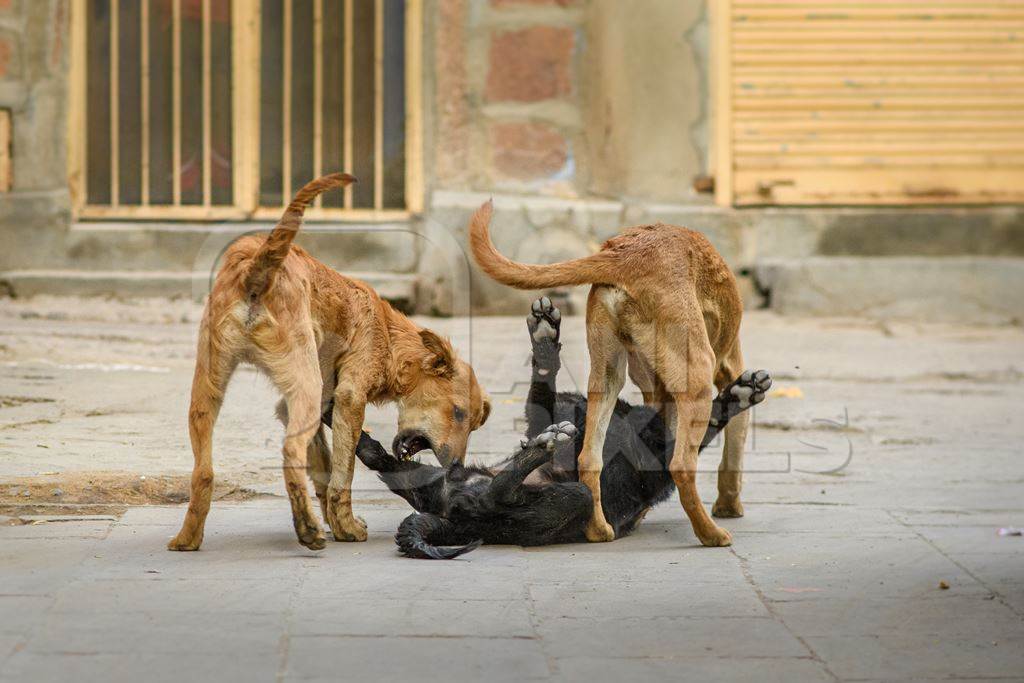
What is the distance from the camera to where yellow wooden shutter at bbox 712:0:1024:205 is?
1164cm

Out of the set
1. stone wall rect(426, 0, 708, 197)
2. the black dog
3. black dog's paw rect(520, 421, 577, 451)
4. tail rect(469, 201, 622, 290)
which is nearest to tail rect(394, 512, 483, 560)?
the black dog

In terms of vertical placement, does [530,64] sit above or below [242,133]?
above

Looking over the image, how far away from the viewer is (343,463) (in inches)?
199

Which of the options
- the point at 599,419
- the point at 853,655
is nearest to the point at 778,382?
the point at 599,419

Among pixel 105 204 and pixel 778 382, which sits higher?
pixel 105 204

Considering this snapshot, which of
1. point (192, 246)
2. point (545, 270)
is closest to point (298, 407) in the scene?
point (545, 270)

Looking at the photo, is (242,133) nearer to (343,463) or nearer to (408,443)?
(408,443)

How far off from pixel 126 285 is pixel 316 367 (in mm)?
6574

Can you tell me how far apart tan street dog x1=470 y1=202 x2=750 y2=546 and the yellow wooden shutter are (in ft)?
21.8

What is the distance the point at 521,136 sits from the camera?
1121 cm

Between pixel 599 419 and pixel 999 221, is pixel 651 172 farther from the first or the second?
pixel 599 419

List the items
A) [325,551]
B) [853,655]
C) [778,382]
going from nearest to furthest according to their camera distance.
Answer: [853,655] → [325,551] → [778,382]

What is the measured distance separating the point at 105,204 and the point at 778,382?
5.67 meters

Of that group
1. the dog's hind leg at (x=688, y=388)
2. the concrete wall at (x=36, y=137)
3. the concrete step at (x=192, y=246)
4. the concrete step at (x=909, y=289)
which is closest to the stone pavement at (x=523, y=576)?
the dog's hind leg at (x=688, y=388)
